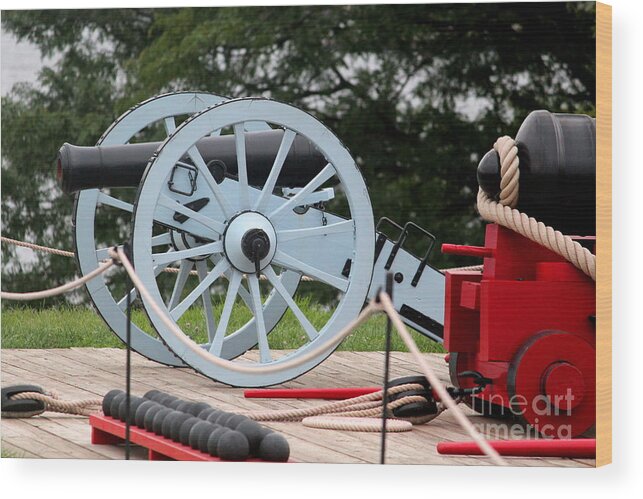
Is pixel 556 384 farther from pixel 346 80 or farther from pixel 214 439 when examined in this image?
pixel 346 80

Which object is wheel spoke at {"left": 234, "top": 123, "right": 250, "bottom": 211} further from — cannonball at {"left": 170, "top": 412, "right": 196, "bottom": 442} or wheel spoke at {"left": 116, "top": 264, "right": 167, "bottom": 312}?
cannonball at {"left": 170, "top": 412, "right": 196, "bottom": 442}

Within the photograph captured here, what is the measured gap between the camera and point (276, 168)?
6.55 metres

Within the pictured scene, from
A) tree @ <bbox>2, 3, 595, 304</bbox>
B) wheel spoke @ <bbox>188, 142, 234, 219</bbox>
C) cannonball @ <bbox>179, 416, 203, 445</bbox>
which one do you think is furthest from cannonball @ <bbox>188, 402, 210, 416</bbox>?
tree @ <bbox>2, 3, 595, 304</bbox>

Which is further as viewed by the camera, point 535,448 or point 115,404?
point 115,404

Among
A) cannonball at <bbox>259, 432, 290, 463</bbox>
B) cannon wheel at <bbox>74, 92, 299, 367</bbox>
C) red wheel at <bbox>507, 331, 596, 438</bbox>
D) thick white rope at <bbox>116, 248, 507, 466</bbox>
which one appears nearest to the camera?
thick white rope at <bbox>116, 248, 507, 466</bbox>

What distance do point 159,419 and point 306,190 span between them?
5.19 feet

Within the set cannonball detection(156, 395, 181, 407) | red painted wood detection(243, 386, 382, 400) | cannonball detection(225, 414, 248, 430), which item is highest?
red painted wood detection(243, 386, 382, 400)

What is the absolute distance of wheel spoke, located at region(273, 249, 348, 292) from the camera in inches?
259

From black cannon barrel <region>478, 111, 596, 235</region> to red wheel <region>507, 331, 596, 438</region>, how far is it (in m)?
0.53

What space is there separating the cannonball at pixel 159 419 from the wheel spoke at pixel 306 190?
1364 millimetres

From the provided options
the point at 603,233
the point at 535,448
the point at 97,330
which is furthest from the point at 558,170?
the point at 97,330

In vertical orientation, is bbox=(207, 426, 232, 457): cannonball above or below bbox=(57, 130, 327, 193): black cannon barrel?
below

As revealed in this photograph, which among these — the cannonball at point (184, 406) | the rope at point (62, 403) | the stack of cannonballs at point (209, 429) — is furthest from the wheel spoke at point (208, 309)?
the cannonball at point (184, 406)

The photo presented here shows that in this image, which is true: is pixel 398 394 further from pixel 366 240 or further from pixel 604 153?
pixel 604 153
